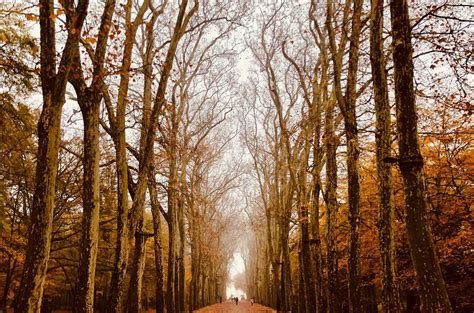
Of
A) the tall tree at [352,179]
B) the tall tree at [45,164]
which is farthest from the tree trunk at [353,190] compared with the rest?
the tall tree at [45,164]

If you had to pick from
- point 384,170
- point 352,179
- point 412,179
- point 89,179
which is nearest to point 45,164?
point 89,179

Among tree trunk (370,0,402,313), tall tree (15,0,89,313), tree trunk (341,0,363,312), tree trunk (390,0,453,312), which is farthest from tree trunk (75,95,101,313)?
tree trunk (341,0,363,312)

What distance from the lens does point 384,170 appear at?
7.79 metres

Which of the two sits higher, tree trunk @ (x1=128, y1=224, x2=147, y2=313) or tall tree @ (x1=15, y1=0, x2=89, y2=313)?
tall tree @ (x1=15, y1=0, x2=89, y2=313)

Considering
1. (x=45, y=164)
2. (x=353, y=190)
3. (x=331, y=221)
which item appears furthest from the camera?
(x=331, y=221)

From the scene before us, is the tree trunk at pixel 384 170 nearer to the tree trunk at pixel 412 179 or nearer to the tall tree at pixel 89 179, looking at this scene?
the tree trunk at pixel 412 179

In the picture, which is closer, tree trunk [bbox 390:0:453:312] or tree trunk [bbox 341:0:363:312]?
tree trunk [bbox 390:0:453:312]

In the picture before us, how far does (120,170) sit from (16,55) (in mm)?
4223

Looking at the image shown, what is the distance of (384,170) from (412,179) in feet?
9.76

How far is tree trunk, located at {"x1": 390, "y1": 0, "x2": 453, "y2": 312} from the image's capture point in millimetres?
4562

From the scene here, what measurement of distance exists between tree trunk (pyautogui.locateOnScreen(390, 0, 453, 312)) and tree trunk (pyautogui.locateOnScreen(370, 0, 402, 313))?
73.7 inches

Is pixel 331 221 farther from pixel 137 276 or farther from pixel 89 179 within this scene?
pixel 89 179

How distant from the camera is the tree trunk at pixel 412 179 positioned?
4562 mm

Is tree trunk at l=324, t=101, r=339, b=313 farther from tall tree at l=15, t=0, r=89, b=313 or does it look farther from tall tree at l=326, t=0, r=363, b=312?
tall tree at l=15, t=0, r=89, b=313
